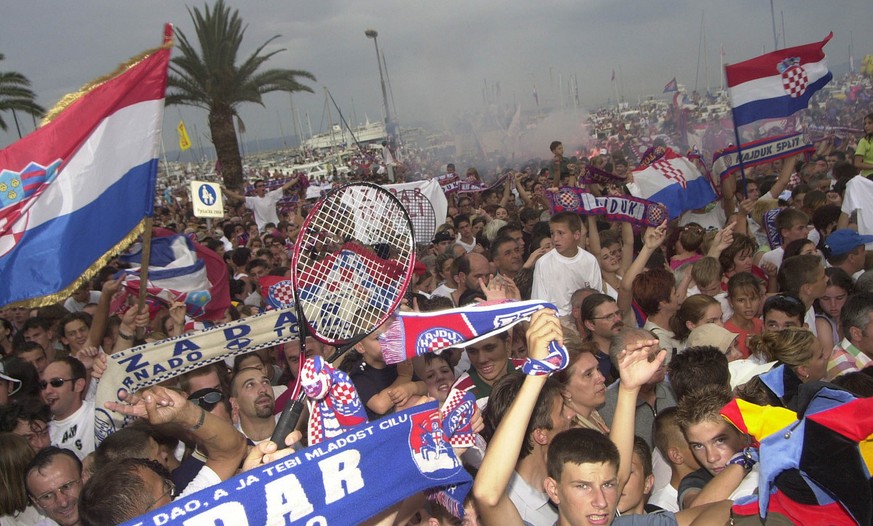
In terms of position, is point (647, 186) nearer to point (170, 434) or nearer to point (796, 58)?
point (796, 58)

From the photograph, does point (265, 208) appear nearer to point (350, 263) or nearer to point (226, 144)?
point (226, 144)

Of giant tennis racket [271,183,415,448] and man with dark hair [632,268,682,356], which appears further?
man with dark hair [632,268,682,356]

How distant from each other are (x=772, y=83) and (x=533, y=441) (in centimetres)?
786

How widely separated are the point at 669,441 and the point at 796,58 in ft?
25.0

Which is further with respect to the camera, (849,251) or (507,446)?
(849,251)

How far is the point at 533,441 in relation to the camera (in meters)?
3.56

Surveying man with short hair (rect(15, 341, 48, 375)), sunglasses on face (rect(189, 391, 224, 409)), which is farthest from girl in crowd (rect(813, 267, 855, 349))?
man with short hair (rect(15, 341, 48, 375))

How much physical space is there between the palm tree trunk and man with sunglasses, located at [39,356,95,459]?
2150 cm

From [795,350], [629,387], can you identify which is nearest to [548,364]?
[629,387]

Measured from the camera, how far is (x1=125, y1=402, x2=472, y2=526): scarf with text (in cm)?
220

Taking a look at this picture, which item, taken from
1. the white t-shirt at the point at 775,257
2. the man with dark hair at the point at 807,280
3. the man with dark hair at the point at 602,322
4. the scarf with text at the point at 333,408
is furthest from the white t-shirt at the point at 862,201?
the scarf with text at the point at 333,408

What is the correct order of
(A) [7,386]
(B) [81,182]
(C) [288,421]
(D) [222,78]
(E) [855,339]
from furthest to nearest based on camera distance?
(D) [222,78] < (A) [7,386] < (B) [81,182] < (E) [855,339] < (C) [288,421]

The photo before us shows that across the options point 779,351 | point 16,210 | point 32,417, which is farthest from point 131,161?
point 779,351

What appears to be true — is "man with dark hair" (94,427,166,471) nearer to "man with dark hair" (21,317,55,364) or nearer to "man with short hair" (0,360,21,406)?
"man with short hair" (0,360,21,406)
